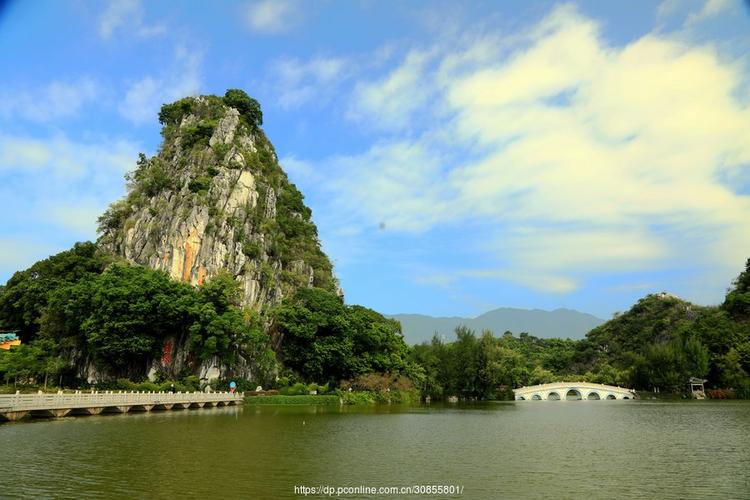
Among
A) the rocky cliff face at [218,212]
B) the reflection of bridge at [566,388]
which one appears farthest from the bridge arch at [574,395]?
Answer: the rocky cliff face at [218,212]

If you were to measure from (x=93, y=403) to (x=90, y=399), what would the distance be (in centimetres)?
32

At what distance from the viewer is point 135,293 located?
5228 cm

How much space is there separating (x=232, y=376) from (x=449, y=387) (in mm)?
27723

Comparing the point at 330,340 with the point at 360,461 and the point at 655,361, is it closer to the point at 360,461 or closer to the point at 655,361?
the point at 360,461

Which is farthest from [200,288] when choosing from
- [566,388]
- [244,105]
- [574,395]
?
[574,395]

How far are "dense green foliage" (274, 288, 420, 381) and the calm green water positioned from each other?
33470 millimetres

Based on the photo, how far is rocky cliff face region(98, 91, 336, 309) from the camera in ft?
214

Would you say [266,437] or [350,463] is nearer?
[350,463]

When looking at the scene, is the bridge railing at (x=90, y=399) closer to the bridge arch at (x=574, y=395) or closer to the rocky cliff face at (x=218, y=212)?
the rocky cliff face at (x=218, y=212)

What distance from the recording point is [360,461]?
1706 centimetres

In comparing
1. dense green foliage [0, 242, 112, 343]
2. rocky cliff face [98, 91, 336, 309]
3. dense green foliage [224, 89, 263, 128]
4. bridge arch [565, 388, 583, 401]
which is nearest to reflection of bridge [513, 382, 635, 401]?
bridge arch [565, 388, 583, 401]

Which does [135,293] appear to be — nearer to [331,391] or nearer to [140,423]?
[331,391]

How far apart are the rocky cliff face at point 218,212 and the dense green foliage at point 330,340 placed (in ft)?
17.8

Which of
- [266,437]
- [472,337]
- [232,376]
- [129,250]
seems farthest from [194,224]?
[266,437]
